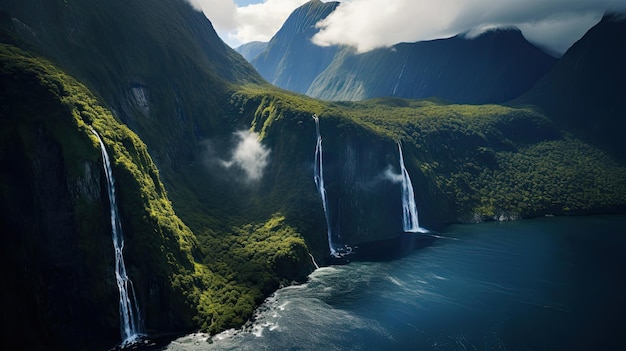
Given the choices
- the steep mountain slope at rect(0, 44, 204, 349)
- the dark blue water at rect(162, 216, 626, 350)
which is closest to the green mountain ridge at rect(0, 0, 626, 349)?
the steep mountain slope at rect(0, 44, 204, 349)

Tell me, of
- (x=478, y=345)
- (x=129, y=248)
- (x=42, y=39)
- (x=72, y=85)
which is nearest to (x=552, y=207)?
(x=478, y=345)

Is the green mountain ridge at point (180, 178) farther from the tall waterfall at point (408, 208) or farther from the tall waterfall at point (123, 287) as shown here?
the tall waterfall at point (408, 208)

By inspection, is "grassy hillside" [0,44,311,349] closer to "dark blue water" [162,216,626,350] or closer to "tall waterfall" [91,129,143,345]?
"tall waterfall" [91,129,143,345]

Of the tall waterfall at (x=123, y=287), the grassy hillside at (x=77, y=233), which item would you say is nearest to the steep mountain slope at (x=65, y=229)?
the grassy hillside at (x=77, y=233)

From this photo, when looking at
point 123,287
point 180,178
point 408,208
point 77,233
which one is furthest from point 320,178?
point 77,233

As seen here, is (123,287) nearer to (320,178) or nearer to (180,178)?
(180,178)

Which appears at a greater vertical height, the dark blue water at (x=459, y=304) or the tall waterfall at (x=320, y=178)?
the tall waterfall at (x=320, y=178)

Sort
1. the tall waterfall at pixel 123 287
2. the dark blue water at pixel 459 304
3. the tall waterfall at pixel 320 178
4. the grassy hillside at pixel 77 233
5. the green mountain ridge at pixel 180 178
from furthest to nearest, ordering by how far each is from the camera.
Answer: the tall waterfall at pixel 320 178, the dark blue water at pixel 459 304, the tall waterfall at pixel 123 287, the green mountain ridge at pixel 180 178, the grassy hillside at pixel 77 233

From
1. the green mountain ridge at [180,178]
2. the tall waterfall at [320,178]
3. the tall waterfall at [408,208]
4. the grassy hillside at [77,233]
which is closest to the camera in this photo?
the grassy hillside at [77,233]
